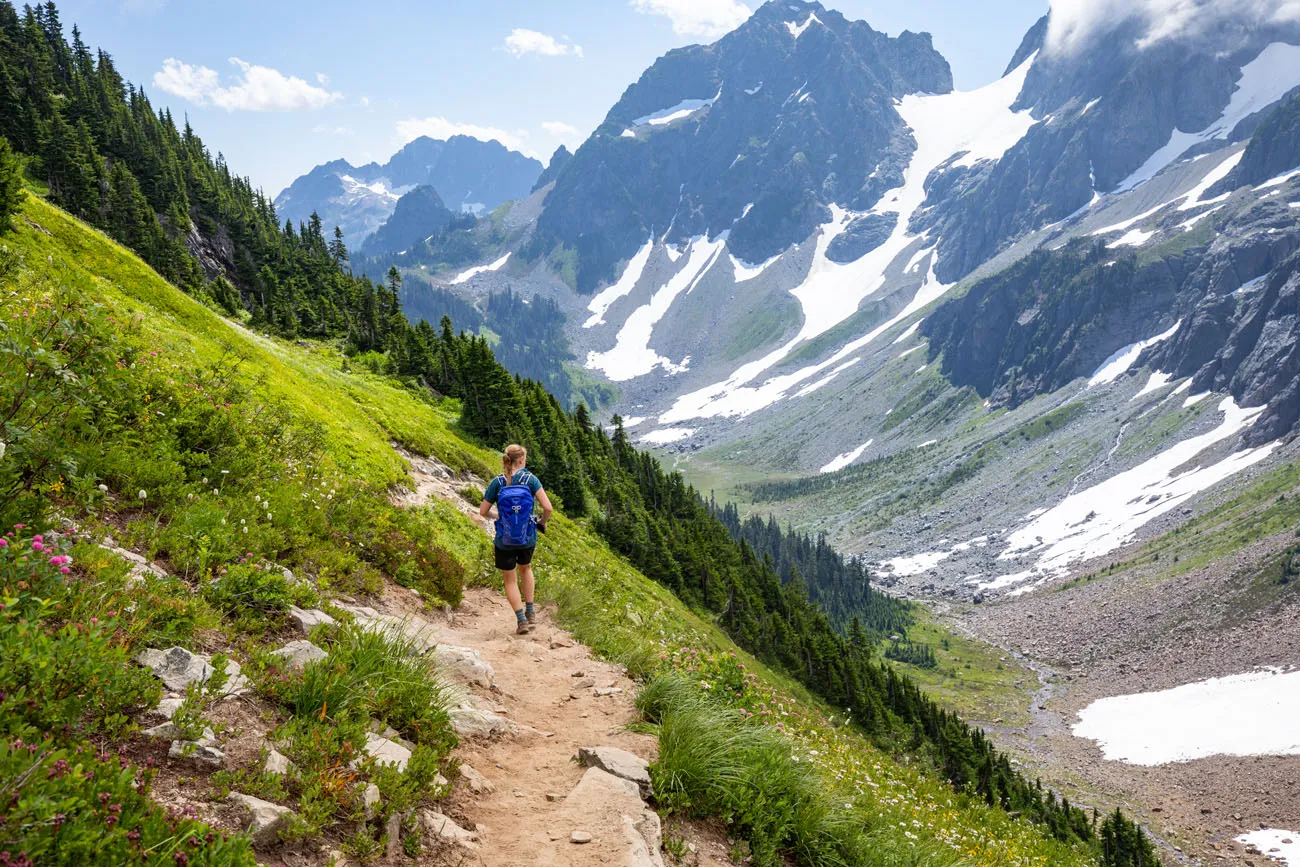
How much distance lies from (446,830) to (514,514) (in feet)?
21.9

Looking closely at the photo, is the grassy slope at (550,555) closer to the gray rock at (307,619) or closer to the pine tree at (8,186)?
the pine tree at (8,186)

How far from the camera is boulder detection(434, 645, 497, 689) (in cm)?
918

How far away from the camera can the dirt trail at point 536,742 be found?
6184mm

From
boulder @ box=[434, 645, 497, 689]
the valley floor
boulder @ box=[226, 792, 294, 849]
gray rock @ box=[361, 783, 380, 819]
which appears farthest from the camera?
the valley floor

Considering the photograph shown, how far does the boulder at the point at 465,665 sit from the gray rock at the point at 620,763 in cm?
218

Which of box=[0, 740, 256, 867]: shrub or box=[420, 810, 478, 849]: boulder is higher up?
box=[0, 740, 256, 867]: shrub

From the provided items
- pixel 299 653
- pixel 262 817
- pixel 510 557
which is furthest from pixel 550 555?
pixel 262 817

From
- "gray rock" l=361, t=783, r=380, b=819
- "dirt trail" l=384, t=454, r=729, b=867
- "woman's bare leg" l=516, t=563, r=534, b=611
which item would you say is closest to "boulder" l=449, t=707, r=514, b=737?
"dirt trail" l=384, t=454, r=729, b=867

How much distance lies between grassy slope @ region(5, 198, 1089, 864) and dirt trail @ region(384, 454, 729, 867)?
39.7 inches

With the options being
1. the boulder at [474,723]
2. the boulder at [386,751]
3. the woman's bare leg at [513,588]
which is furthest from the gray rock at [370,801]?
the woman's bare leg at [513,588]

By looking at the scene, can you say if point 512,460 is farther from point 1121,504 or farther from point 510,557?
point 1121,504

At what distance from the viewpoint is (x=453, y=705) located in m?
7.82

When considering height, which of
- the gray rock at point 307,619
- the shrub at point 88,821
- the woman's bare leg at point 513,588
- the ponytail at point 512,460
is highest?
the ponytail at point 512,460

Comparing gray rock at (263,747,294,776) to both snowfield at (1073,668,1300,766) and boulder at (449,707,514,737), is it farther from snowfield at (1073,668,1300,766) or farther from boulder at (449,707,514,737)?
snowfield at (1073,668,1300,766)
